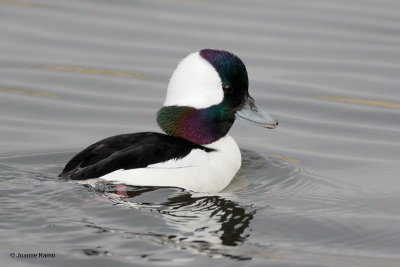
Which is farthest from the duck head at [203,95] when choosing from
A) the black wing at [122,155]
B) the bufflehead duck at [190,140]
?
the black wing at [122,155]

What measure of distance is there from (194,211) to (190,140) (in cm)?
124

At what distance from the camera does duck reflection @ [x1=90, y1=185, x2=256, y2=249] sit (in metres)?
8.15

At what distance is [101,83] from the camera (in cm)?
A: 1293

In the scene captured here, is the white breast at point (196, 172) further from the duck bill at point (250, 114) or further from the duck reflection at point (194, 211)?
the duck bill at point (250, 114)

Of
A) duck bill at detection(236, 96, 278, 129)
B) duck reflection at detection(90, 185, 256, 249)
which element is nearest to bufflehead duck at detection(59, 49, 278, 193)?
duck bill at detection(236, 96, 278, 129)

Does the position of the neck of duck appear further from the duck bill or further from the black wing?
the black wing

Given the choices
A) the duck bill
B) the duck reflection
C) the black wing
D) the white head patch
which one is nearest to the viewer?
the duck reflection

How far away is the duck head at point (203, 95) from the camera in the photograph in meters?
9.55

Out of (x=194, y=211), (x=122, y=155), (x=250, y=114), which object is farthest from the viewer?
(x=250, y=114)

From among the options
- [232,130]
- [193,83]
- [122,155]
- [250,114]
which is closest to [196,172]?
[122,155]

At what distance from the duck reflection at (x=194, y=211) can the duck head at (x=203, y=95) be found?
0.82m

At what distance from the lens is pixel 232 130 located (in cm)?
1166

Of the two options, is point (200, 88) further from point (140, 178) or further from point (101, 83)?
point (101, 83)

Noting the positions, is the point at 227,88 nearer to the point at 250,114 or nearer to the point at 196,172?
the point at 250,114
